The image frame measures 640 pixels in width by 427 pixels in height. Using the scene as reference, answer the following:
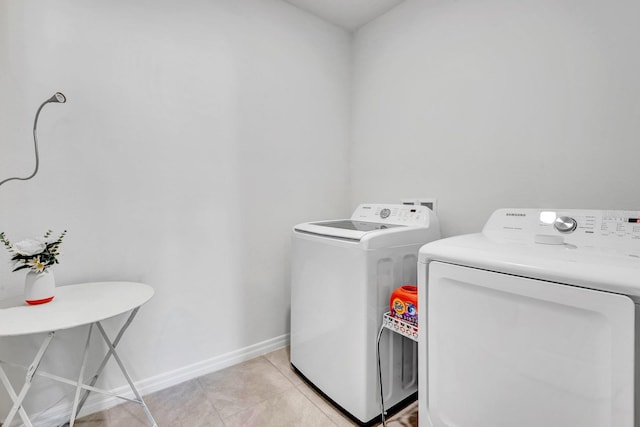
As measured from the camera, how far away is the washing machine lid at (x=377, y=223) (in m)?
1.41

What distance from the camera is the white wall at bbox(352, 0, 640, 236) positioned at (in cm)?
121

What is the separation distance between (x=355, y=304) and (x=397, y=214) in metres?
0.62

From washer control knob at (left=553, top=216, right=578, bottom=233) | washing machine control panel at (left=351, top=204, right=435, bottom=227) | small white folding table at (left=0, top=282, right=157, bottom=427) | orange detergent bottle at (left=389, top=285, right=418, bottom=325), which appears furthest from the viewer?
washing machine control panel at (left=351, top=204, right=435, bottom=227)

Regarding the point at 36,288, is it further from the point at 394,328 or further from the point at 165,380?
the point at 394,328

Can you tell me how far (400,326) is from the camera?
48.9 inches

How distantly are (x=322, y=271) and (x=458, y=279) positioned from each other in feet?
2.37

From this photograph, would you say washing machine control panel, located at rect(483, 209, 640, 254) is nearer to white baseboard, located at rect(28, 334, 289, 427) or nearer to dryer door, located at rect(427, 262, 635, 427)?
dryer door, located at rect(427, 262, 635, 427)

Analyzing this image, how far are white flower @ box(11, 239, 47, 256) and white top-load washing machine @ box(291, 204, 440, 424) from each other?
1110mm

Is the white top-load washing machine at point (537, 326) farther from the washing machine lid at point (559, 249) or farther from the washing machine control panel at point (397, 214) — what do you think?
the washing machine control panel at point (397, 214)

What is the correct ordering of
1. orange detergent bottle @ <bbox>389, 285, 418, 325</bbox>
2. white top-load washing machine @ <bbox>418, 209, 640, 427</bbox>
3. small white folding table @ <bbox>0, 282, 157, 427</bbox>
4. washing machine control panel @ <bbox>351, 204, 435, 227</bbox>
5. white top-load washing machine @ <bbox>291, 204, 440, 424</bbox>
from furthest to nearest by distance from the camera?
washing machine control panel @ <bbox>351, 204, 435, 227</bbox>, white top-load washing machine @ <bbox>291, 204, 440, 424</bbox>, orange detergent bottle @ <bbox>389, 285, 418, 325</bbox>, small white folding table @ <bbox>0, 282, 157, 427</bbox>, white top-load washing machine @ <bbox>418, 209, 640, 427</bbox>

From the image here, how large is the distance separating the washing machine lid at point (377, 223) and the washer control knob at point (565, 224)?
54cm

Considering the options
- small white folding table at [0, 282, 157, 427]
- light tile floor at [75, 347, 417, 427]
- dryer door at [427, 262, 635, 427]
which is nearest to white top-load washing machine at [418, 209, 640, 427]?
dryer door at [427, 262, 635, 427]

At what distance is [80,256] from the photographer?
139 centimetres

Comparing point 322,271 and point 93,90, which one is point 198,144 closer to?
point 93,90
